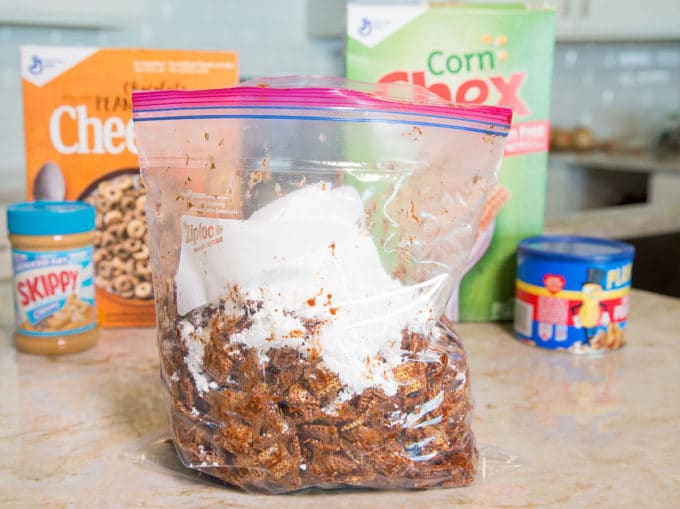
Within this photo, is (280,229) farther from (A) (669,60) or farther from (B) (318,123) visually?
(A) (669,60)

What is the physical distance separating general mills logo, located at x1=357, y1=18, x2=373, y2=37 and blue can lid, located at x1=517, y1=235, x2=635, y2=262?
1.11 ft

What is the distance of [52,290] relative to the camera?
2.69 feet

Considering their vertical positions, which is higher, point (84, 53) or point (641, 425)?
point (84, 53)

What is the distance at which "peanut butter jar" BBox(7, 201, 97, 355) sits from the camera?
804 mm

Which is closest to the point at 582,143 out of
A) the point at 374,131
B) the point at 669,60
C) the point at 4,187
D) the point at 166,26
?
the point at 669,60

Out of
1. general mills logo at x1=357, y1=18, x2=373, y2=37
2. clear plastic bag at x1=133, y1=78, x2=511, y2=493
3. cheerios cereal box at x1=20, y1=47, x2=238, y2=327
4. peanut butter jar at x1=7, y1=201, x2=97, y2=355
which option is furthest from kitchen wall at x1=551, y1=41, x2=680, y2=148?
clear plastic bag at x1=133, y1=78, x2=511, y2=493

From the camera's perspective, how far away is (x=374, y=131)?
535mm

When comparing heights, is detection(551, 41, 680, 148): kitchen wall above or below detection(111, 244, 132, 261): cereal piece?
above

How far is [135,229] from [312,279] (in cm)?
49

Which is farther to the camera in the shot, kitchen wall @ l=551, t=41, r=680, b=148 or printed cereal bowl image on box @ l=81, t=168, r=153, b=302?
kitchen wall @ l=551, t=41, r=680, b=148

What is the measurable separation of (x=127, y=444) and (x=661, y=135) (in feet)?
11.5

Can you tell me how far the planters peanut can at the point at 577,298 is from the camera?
2.80 ft

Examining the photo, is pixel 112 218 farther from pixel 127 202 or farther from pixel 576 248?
pixel 576 248

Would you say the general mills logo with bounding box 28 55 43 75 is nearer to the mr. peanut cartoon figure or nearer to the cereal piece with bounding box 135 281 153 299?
the cereal piece with bounding box 135 281 153 299
